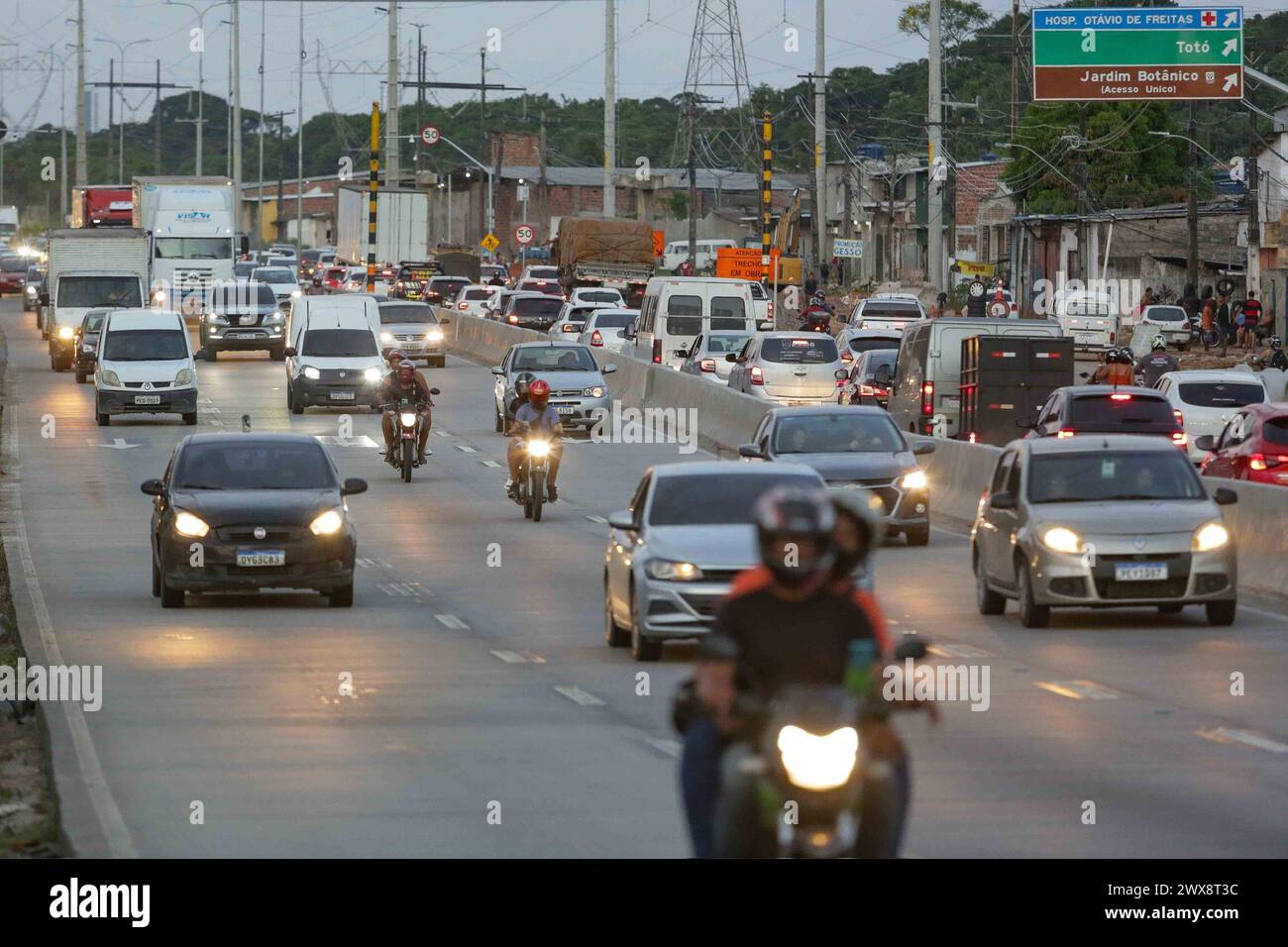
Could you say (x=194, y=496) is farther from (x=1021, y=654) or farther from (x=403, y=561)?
(x=1021, y=654)

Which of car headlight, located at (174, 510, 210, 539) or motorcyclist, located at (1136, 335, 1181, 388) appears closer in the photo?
car headlight, located at (174, 510, 210, 539)

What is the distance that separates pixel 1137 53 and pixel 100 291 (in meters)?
26.8

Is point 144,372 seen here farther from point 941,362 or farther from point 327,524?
point 327,524

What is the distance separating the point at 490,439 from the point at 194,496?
22.7 m

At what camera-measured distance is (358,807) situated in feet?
42.6

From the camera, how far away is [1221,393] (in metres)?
37.8

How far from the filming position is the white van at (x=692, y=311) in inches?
2201

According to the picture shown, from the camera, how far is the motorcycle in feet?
127

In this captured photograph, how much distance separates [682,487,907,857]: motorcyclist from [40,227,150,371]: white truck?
186 ft

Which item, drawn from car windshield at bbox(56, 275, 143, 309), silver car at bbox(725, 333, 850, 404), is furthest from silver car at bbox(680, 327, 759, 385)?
car windshield at bbox(56, 275, 143, 309)

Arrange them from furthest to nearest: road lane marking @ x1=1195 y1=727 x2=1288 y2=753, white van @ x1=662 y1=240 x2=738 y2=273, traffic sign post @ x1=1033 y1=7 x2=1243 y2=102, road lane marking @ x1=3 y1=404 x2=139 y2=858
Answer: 1. white van @ x1=662 y1=240 x2=738 y2=273
2. traffic sign post @ x1=1033 y1=7 x2=1243 y2=102
3. road lane marking @ x1=1195 y1=727 x2=1288 y2=753
4. road lane marking @ x1=3 y1=404 x2=139 y2=858

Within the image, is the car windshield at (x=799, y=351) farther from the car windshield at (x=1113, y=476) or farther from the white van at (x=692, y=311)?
the car windshield at (x=1113, y=476)

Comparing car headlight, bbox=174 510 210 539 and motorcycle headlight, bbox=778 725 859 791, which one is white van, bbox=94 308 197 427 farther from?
motorcycle headlight, bbox=778 725 859 791

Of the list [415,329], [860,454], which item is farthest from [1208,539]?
[415,329]
